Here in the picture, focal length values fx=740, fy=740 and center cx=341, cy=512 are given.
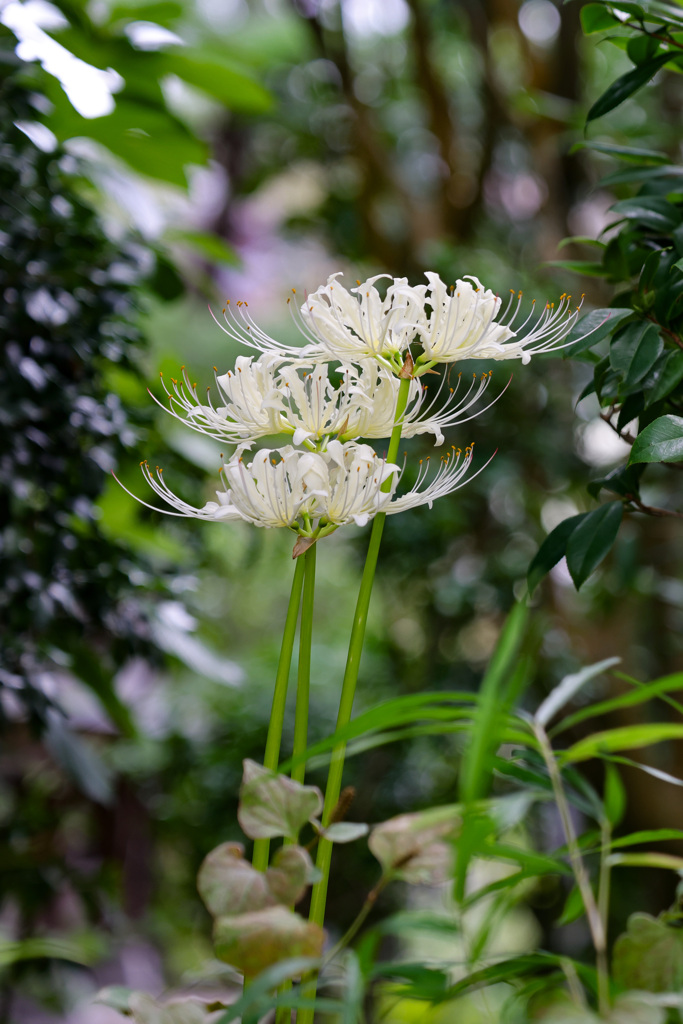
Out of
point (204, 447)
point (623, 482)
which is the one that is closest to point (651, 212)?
point (623, 482)

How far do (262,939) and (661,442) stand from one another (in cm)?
36

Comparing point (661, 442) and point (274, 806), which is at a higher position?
point (661, 442)

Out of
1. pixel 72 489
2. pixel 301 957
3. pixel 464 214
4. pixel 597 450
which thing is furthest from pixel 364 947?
pixel 464 214

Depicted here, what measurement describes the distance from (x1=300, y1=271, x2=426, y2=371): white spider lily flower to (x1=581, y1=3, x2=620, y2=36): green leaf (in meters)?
0.30

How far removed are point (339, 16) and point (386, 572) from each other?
1.28 m

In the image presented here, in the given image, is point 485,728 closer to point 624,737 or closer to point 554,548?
point 624,737

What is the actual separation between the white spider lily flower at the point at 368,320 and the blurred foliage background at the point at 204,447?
35 centimetres

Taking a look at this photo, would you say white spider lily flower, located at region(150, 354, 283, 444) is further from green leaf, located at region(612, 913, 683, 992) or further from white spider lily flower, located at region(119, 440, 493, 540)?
green leaf, located at region(612, 913, 683, 992)

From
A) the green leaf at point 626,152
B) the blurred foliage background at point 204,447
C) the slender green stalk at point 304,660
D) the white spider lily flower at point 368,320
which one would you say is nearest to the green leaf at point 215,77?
the blurred foliage background at point 204,447

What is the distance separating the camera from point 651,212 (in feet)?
A: 1.85

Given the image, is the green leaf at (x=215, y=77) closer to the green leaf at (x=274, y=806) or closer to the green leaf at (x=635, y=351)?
the green leaf at (x=635, y=351)

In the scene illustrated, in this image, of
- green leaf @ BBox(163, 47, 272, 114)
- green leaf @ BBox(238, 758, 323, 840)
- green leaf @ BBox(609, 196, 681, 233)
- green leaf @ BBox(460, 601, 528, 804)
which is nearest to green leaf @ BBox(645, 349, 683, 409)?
green leaf @ BBox(609, 196, 681, 233)

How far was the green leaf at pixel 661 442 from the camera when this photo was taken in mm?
458

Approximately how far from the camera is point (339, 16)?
5.58 ft
